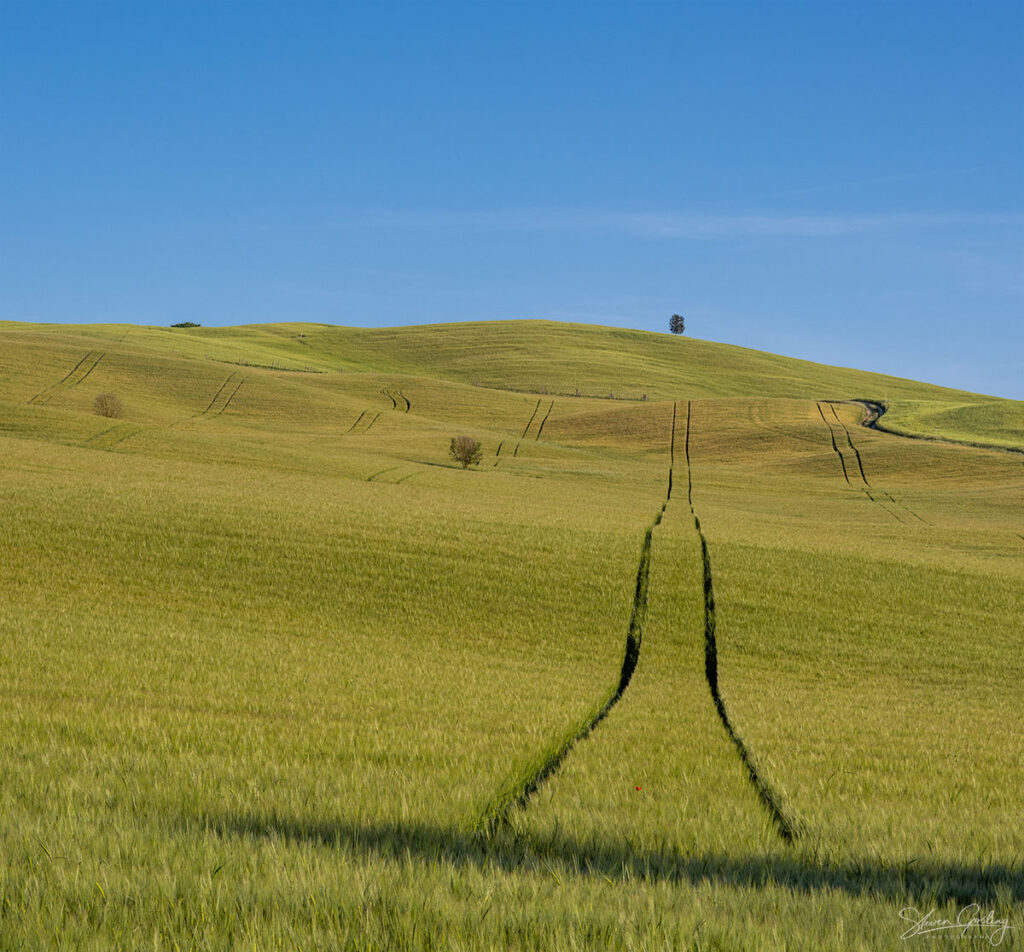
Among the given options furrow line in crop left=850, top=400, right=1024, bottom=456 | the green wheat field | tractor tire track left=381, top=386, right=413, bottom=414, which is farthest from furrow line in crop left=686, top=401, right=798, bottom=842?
tractor tire track left=381, top=386, right=413, bottom=414

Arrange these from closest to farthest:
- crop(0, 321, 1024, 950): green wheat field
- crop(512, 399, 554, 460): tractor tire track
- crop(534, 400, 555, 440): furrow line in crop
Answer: crop(0, 321, 1024, 950): green wheat field → crop(512, 399, 554, 460): tractor tire track → crop(534, 400, 555, 440): furrow line in crop

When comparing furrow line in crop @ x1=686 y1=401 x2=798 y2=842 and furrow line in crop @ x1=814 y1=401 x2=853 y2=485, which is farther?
furrow line in crop @ x1=814 y1=401 x2=853 y2=485

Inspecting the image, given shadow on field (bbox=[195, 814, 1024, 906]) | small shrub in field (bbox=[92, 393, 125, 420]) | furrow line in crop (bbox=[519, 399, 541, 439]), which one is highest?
furrow line in crop (bbox=[519, 399, 541, 439])

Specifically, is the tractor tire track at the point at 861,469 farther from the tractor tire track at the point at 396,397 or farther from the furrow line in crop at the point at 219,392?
the furrow line in crop at the point at 219,392

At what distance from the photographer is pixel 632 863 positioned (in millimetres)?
4469

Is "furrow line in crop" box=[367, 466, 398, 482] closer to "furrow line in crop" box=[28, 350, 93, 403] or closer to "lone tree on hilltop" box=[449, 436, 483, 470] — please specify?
"lone tree on hilltop" box=[449, 436, 483, 470]

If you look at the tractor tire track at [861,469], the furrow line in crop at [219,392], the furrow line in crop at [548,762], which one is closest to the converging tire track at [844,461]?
the tractor tire track at [861,469]

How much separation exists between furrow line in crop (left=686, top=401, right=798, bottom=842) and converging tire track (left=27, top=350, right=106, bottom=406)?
5916 centimetres

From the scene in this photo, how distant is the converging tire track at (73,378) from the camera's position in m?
69.8

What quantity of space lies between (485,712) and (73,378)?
79.2 meters

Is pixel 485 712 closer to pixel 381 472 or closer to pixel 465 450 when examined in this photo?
pixel 381 472

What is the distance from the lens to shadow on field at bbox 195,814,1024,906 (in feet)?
13.5

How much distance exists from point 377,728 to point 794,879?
5.32m

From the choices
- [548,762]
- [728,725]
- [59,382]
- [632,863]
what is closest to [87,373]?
[59,382]
